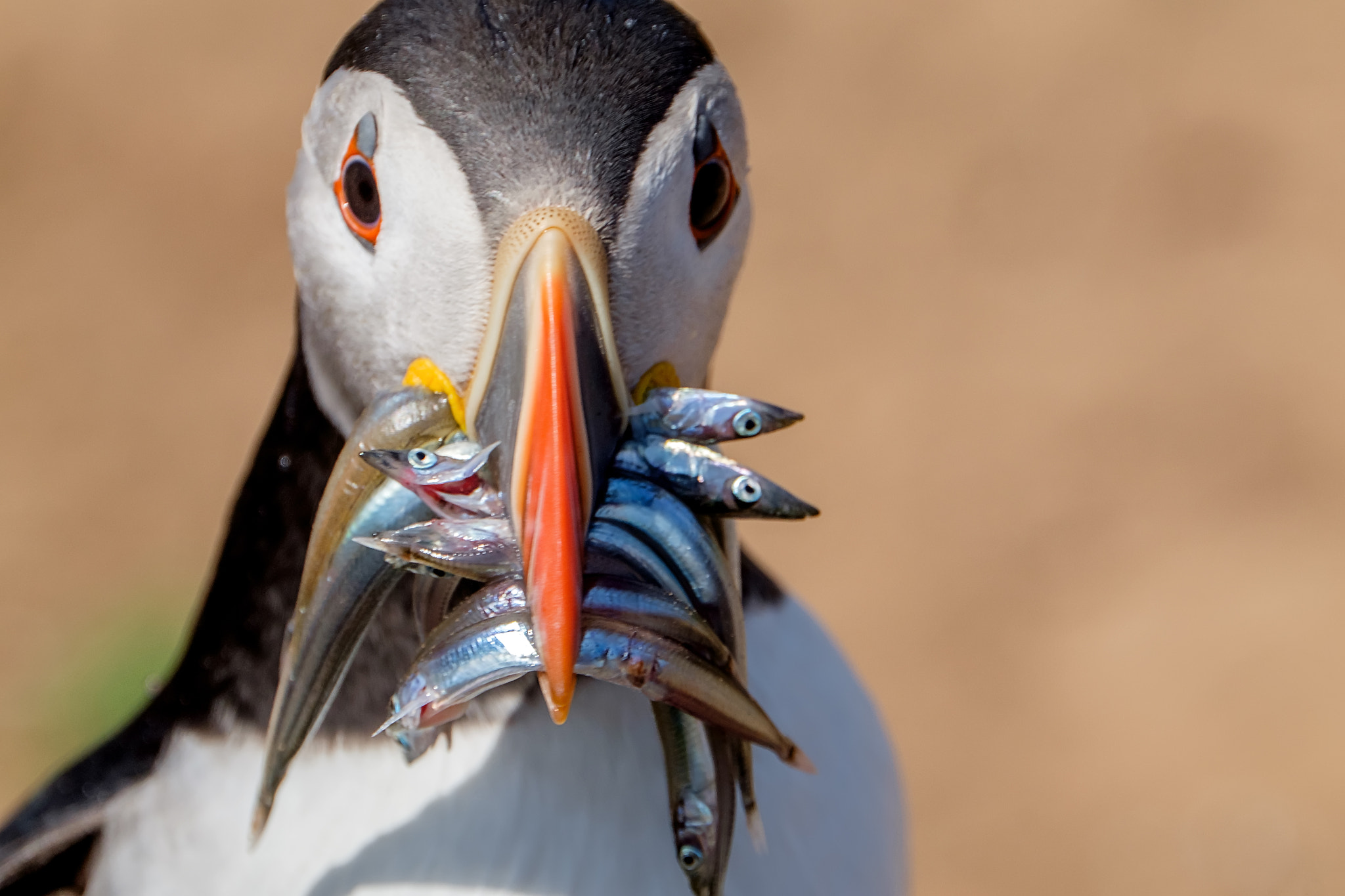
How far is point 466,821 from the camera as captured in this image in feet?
6.27

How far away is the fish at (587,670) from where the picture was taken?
1429mm

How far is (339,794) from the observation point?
196 centimetres

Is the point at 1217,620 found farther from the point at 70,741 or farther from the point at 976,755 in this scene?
the point at 70,741

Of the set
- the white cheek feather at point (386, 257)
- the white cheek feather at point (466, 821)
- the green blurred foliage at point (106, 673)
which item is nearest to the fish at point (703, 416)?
the white cheek feather at point (386, 257)

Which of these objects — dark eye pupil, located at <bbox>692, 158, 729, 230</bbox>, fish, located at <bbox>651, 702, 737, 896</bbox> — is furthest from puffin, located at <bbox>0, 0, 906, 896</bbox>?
fish, located at <bbox>651, 702, 737, 896</bbox>

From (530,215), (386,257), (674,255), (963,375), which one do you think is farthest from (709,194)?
(963,375)

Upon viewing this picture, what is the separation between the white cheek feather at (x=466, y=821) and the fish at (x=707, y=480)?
54 centimetres

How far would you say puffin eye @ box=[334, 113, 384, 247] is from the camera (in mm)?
1720

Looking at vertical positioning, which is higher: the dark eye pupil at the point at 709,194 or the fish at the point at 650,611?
the dark eye pupil at the point at 709,194

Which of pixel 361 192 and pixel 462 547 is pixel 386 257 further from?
pixel 462 547

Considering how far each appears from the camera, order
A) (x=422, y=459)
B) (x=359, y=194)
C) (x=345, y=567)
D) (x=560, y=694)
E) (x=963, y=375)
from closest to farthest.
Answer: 1. (x=560, y=694)
2. (x=422, y=459)
3. (x=345, y=567)
4. (x=359, y=194)
5. (x=963, y=375)

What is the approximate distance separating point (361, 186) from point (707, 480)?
23.7 inches

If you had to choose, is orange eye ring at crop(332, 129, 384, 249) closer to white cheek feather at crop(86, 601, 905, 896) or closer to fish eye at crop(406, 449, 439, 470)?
fish eye at crop(406, 449, 439, 470)

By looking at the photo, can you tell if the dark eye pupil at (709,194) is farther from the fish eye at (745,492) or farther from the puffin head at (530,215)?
the fish eye at (745,492)
